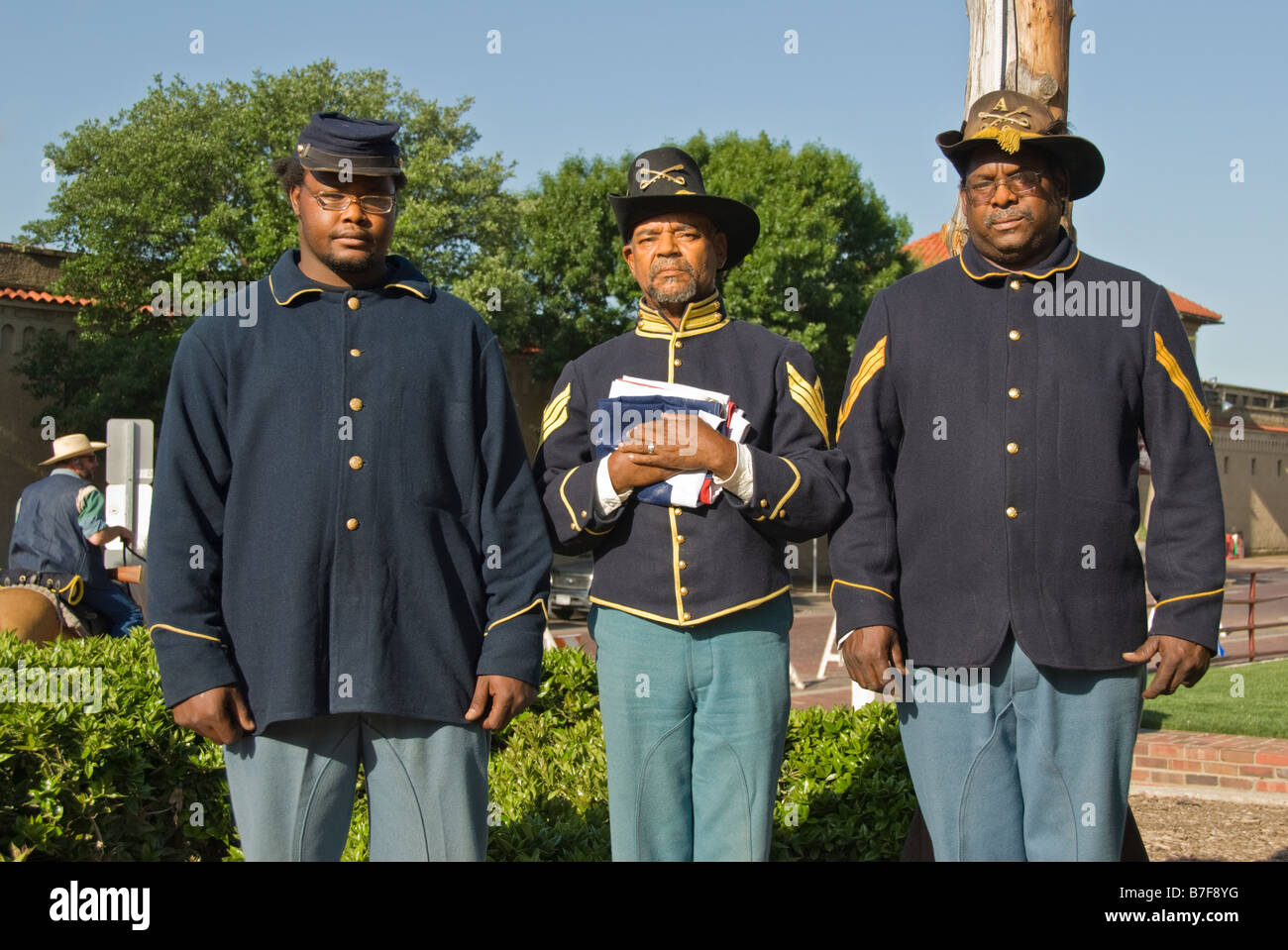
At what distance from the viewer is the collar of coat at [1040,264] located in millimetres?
3320

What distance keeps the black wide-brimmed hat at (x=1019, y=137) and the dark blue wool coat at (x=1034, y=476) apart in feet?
0.74

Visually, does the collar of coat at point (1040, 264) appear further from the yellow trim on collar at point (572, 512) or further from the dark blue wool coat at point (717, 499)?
the yellow trim on collar at point (572, 512)

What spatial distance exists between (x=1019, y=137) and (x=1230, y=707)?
8429 mm

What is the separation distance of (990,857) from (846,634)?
657 mm

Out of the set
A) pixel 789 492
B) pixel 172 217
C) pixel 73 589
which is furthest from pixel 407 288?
pixel 172 217

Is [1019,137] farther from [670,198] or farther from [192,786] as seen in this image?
[192,786]

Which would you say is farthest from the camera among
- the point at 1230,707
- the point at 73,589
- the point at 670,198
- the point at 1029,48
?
the point at 1230,707

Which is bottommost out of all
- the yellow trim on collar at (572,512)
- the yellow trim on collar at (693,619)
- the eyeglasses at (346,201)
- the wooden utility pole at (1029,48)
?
the yellow trim on collar at (693,619)

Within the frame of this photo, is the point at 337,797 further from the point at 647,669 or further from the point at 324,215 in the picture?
the point at 324,215

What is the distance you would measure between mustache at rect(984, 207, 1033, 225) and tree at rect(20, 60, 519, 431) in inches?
753

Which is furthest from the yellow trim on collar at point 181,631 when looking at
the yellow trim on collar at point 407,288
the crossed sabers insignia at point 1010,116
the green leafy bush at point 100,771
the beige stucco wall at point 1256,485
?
the beige stucco wall at point 1256,485

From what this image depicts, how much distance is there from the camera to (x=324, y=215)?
305 centimetres

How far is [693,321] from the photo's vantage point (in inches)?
143
